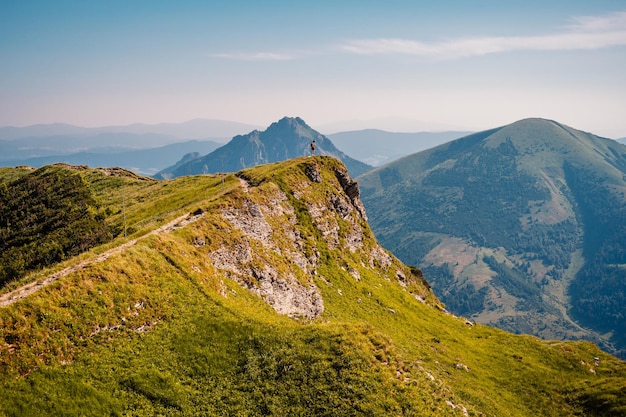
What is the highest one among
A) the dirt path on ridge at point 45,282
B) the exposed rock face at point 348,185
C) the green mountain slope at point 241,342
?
the exposed rock face at point 348,185

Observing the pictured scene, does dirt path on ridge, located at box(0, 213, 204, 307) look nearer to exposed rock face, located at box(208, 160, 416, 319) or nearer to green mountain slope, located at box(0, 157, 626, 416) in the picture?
green mountain slope, located at box(0, 157, 626, 416)

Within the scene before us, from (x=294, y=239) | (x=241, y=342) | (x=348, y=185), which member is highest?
(x=348, y=185)

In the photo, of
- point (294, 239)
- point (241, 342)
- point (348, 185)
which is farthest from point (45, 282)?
point (348, 185)

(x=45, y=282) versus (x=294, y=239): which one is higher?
(x=45, y=282)

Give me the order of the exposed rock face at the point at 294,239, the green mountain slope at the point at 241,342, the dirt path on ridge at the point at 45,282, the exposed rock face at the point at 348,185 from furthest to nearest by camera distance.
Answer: the exposed rock face at the point at 348,185 < the exposed rock face at the point at 294,239 < the dirt path on ridge at the point at 45,282 < the green mountain slope at the point at 241,342

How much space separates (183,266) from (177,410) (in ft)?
68.0

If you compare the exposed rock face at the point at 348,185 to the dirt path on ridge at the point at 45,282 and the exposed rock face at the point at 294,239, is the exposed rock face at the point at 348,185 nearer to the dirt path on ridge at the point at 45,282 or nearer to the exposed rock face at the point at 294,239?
the exposed rock face at the point at 294,239

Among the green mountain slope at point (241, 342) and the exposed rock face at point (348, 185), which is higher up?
the exposed rock face at point (348, 185)

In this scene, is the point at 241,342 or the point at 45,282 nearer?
the point at 45,282

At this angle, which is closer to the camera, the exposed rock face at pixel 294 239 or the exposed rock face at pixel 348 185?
the exposed rock face at pixel 294 239

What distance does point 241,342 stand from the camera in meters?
44.2

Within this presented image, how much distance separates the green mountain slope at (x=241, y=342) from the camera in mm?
34250

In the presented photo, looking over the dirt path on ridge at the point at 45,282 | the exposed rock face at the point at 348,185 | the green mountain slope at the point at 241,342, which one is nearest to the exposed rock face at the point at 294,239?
the exposed rock face at the point at 348,185

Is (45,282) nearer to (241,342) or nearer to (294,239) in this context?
(241,342)
